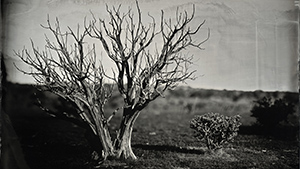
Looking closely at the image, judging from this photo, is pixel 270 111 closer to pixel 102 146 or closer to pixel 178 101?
pixel 178 101

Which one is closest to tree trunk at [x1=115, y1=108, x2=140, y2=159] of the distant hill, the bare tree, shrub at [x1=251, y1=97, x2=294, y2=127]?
the bare tree

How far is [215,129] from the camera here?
9.98 feet

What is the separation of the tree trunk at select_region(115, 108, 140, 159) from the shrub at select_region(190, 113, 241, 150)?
1.70 feet

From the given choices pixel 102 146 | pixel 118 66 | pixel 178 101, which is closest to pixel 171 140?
pixel 178 101

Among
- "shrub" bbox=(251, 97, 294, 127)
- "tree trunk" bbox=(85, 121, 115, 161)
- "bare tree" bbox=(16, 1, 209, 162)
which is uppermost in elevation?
"bare tree" bbox=(16, 1, 209, 162)

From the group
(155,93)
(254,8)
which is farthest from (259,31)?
(155,93)

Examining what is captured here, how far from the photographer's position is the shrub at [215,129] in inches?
120

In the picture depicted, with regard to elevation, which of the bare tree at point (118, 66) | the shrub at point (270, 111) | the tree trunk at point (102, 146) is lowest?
the tree trunk at point (102, 146)

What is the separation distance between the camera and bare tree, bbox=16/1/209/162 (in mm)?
2971

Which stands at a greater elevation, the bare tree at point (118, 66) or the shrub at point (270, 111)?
the bare tree at point (118, 66)

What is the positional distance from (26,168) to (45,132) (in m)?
0.32

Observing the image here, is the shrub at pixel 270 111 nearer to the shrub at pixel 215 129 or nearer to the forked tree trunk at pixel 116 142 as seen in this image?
the shrub at pixel 215 129

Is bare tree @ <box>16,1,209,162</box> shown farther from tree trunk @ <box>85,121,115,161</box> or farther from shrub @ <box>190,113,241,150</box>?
shrub @ <box>190,113,241,150</box>

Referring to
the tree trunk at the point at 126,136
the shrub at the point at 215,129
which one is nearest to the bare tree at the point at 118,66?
the tree trunk at the point at 126,136
